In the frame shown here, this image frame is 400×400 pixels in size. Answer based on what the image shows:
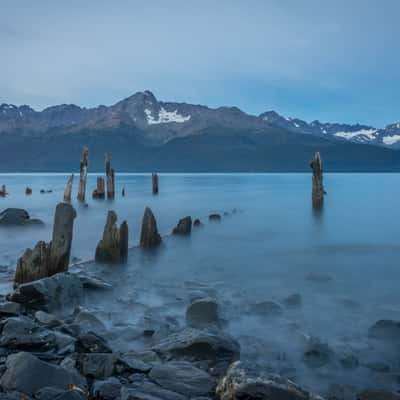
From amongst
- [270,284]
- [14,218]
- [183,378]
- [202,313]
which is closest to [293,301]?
[270,284]

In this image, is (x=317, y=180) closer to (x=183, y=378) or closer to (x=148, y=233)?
(x=148, y=233)

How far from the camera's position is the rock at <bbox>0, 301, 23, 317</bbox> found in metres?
8.65

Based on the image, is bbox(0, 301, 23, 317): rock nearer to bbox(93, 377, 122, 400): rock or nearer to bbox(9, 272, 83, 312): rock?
bbox(9, 272, 83, 312): rock

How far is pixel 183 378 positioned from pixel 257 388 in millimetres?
1349

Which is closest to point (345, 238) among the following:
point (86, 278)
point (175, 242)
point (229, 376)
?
point (175, 242)

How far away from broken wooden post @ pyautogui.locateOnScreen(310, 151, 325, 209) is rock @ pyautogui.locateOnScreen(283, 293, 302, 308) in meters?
26.7

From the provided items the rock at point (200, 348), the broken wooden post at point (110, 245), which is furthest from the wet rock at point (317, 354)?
the broken wooden post at point (110, 245)

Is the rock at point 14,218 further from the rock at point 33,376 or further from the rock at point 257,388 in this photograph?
the rock at point 257,388

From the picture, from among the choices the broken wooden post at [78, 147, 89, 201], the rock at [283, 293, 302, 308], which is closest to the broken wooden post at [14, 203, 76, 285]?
the rock at [283, 293, 302, 308]

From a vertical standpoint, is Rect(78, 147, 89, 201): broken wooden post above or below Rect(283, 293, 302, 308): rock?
above

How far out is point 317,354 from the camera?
7.95 m

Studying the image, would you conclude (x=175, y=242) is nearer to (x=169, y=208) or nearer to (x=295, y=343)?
(x=295, y=343)

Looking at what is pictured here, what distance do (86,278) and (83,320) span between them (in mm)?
3616

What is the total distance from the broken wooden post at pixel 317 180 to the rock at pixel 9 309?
105ft
